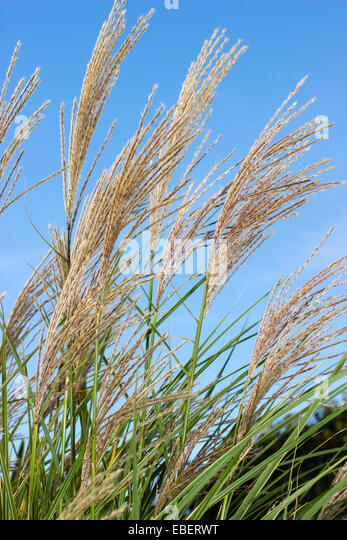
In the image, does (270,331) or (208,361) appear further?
Answer: (208,361)

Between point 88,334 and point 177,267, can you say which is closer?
point 88,334

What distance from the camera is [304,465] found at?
347cm

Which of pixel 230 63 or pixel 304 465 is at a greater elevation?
pixel 230 63

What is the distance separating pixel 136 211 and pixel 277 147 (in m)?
0.52

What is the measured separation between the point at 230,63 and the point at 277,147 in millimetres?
344
